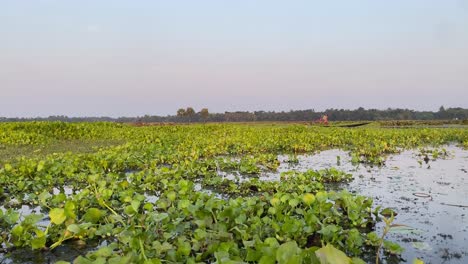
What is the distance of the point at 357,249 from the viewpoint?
3.09 meters

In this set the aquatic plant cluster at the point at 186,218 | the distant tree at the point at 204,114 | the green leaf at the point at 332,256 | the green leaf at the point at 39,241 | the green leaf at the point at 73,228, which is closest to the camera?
the green leaf at the point at 332,256

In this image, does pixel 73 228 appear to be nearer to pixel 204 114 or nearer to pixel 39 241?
pixel 39 241

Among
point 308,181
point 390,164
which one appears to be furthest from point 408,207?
point 390,164

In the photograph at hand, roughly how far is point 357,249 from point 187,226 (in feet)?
4.53

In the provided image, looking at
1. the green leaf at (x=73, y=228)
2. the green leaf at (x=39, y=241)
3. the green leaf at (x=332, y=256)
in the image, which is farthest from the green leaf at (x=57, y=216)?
the green leaf at (x=332, y=256)

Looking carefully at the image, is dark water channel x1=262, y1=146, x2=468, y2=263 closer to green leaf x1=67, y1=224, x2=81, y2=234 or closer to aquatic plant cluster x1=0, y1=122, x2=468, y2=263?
aquatic plant cluster x1=0, y1=122, x2=468, y2=263

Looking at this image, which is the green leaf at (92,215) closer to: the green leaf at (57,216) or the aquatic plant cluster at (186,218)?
the aquatic plant cluster at (186,218)

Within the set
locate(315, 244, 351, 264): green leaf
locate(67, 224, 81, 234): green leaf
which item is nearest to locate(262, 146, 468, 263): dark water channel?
locate(315, 244, 351, 264): green leaf

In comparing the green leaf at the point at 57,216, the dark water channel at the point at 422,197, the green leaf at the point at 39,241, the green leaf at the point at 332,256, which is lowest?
the dark water channel at the point at 422,197

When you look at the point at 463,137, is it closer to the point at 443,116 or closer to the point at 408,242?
the point at 408,242

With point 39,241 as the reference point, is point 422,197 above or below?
below

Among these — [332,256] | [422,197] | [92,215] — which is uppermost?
[332,256]

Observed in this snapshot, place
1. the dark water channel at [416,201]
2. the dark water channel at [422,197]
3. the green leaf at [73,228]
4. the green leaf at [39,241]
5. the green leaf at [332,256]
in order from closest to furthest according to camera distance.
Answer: the green leaf at [332,256]
the green leaf at [73,228]
the green leaf at [39,241]
the dark water channel at [416,201]
the dark water channel at [422,197]

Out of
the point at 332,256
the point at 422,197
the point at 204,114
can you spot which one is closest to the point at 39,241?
the point at 332,256
